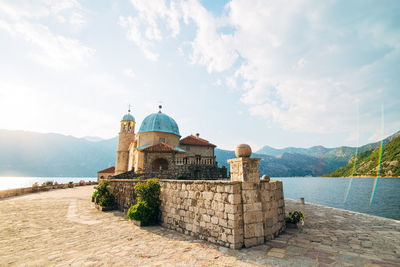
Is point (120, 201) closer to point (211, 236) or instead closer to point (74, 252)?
point (74, 252)

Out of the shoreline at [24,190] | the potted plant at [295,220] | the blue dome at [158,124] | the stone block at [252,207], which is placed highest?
the blue dome at [158,124]

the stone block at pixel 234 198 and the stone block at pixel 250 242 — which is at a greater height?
the stone block at pixel 234 198

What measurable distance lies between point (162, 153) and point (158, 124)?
284 inches

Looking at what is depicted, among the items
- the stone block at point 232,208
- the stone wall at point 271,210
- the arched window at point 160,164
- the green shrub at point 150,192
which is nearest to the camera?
the stone block at point 232,208

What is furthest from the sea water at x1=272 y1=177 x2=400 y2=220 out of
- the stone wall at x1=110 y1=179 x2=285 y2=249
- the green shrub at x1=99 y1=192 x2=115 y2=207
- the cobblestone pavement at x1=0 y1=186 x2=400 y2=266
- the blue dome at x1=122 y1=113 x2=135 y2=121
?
the blue dome at x1=122 y1=113 x2=135 y2=121

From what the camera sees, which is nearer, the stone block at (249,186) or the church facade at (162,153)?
the stone block at (249,186)

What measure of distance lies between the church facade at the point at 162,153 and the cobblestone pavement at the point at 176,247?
11.4 meters

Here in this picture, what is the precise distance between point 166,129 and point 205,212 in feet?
71.5

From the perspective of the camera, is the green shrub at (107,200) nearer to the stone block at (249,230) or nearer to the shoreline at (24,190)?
the stone block at (249,230)

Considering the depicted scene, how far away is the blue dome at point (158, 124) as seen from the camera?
26875 mm

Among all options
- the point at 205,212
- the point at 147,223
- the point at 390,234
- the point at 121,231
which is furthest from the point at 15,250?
the point at 390,234

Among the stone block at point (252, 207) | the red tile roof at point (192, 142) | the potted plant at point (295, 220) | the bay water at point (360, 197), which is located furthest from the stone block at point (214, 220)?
the bay water at point (360, 197)

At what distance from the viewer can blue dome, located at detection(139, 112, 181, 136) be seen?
26.9 m

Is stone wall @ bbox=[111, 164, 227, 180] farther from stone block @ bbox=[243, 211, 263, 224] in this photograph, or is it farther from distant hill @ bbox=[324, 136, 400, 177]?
distant hill @ bbox=[324, 136, 400, 177]
